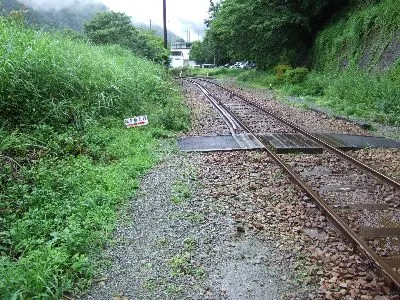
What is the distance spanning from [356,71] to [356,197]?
1514 cm

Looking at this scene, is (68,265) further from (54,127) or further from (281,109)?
(281,109)

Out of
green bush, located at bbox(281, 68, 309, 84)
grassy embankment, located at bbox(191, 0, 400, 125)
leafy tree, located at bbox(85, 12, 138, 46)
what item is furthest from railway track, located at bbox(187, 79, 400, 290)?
leafy tree, located at bbox(85, 12, 138, 46)

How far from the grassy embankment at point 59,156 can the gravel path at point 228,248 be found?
0.38 metres

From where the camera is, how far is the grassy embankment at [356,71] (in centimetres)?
1423

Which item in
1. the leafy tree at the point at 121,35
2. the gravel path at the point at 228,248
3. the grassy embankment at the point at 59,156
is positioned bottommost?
the gravel path at the point at 228,248

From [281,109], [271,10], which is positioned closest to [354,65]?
[281,109]

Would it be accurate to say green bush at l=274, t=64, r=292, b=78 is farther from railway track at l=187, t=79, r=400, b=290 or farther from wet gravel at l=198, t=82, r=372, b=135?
railway track at l=187, t=79, r=400, b=290

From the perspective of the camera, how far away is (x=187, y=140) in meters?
10.0

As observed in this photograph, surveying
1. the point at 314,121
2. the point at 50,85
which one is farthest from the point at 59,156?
the point at 314,121

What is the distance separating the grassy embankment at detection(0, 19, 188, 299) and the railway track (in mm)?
2857

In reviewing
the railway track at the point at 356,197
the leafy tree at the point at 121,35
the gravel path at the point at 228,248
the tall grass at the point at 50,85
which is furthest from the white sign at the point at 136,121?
the leafy tree at the point at 121,35

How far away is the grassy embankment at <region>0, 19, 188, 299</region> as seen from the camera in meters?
3.98

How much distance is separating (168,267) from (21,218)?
79.4 inches

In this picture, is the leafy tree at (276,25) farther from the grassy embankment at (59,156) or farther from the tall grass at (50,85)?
the tall grass at (50,85)
